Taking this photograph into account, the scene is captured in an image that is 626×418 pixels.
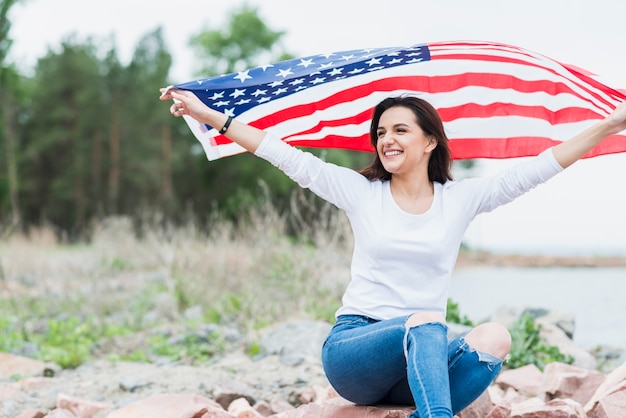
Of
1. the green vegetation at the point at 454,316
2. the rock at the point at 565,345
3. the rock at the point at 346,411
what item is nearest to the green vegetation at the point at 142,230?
the green vegetation at the point at 454,316

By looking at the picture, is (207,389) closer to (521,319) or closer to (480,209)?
(480,209)

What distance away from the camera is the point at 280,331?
6.12m

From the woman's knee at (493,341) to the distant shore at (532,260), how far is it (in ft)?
71.3

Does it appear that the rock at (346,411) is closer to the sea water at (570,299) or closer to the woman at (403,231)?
the woman at (403,231)

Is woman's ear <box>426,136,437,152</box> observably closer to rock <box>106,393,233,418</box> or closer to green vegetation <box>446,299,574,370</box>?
rock <box>106,393,233,418</box>

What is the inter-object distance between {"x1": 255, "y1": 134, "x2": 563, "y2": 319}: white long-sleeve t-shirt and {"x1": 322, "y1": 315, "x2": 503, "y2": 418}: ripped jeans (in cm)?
16

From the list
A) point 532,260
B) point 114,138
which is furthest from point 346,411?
point 114,138

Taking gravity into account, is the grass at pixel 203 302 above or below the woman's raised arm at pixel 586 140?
below

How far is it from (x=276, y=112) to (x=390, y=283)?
1.32m

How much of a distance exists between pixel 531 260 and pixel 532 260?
0.04 m

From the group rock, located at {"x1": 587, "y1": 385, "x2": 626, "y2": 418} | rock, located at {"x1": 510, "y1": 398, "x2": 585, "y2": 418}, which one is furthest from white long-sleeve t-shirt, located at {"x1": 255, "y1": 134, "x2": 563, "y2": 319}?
rock, located at {"x1": 587, "y1": 385, "x2": 626, "y2": 418}

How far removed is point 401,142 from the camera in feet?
10.4

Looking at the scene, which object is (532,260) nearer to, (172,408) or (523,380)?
(523,380)

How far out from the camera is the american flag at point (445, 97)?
12.7 ft
